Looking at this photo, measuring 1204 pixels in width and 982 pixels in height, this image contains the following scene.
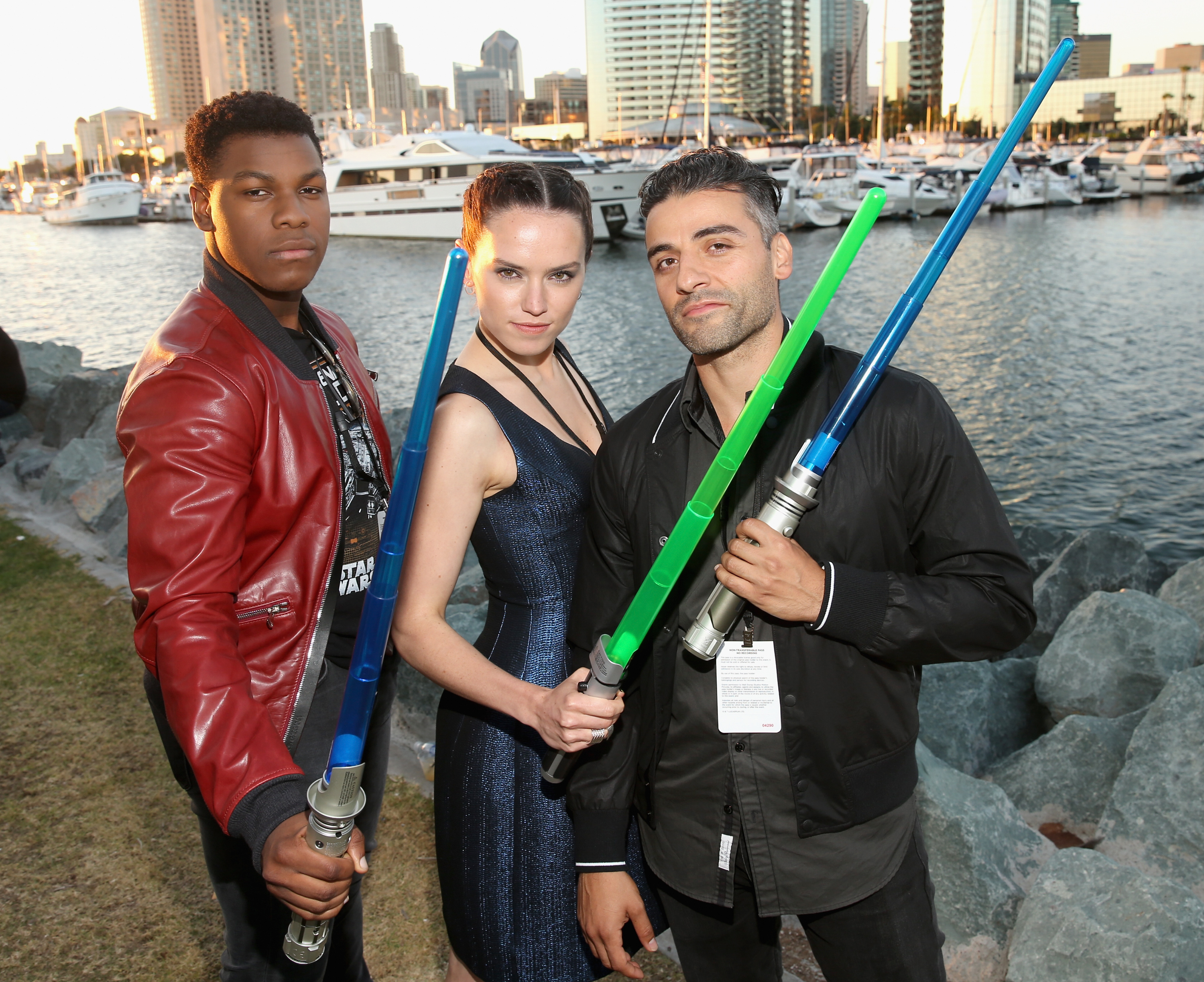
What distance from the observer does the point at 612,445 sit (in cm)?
203

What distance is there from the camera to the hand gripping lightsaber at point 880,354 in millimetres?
1492

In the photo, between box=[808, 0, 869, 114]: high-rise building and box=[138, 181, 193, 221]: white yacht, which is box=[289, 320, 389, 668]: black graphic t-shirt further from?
box=[808, 0, 869, 114]: high-rise building

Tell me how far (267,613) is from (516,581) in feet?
1.82

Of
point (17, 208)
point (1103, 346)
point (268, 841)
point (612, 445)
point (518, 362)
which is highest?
point (17, 208)

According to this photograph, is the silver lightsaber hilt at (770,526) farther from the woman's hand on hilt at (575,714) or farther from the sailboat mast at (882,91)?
the sailboat mast at (882,91)

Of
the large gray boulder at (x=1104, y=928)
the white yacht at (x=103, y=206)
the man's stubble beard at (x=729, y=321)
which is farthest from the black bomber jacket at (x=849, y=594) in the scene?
the white yacht at (x=103, y=206)

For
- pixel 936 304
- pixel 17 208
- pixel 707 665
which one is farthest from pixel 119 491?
pixel 17 208

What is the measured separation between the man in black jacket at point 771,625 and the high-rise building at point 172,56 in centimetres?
15635

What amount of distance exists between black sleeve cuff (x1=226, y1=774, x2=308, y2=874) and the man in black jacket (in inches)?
27.8

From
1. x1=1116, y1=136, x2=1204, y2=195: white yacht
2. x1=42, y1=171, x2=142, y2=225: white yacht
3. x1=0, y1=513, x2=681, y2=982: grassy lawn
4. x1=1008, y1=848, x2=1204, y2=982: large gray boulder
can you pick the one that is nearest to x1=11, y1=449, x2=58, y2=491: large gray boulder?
x1=0, y1=513, x2=681, y2=982: grassy lawn

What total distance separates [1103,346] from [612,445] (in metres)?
19.7

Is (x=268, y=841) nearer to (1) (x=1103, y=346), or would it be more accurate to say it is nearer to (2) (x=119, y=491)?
(2) (x=119, y=491)

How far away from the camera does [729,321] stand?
6.48 feet

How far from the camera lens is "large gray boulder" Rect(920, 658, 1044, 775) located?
4781mm
